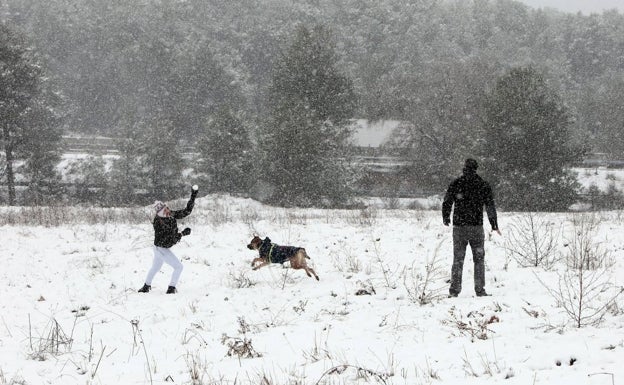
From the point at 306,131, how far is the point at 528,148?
37.8 ft

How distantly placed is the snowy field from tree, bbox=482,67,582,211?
48.1ft

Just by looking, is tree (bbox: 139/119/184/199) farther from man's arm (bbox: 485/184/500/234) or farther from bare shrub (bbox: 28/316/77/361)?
man's arm (bbox: 485/184/500/234)

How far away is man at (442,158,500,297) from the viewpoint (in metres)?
7.41

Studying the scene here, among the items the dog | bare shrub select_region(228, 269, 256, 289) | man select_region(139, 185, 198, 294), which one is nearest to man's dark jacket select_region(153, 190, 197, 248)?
man select_region(139, 185, 198, 294)

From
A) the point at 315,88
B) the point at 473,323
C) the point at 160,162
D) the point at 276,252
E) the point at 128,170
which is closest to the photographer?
the point at 473,323

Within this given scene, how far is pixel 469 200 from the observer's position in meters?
7.43

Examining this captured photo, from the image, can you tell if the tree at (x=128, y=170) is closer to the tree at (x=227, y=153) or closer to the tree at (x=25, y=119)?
the tree at (x=25, y=119)

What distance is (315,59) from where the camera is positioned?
33.9 m

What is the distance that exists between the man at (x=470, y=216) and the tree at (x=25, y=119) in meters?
29.7

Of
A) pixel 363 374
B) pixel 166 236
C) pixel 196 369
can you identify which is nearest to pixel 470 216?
pixel 363 374

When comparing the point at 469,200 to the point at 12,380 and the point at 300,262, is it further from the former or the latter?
the point at 12,380

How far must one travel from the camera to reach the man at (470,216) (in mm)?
7406

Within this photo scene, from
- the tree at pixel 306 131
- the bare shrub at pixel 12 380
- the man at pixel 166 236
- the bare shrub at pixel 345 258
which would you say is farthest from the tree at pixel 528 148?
the bare shrub at pixel 12 380

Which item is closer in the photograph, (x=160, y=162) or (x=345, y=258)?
(x=345, y=258)
